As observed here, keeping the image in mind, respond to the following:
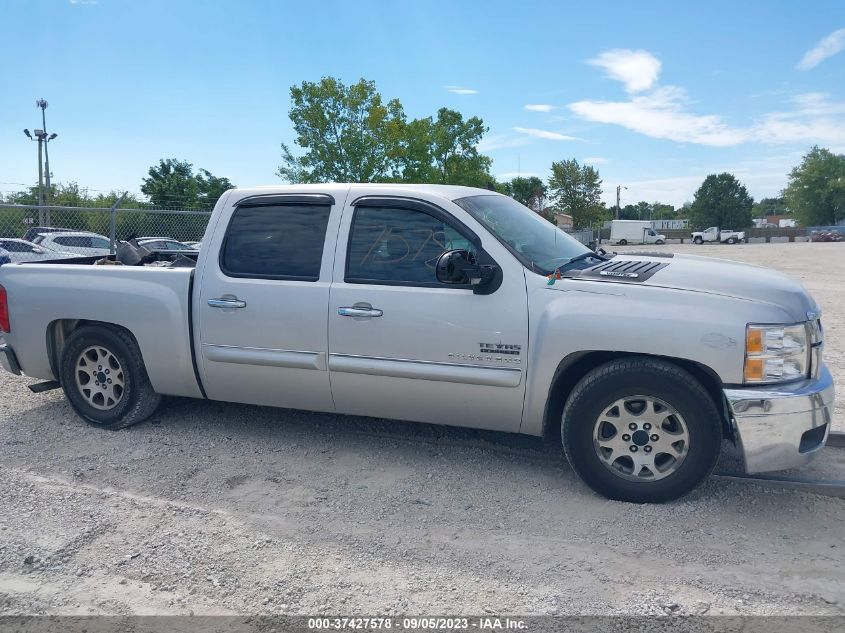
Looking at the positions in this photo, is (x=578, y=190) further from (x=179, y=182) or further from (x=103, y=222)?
(x=103, y=222)

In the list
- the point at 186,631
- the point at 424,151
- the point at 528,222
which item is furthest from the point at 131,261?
the point at 424,151

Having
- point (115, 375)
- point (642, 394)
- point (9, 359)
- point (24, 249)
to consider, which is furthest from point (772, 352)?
point (24, 249)

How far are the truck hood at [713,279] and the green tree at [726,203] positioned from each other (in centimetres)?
8963

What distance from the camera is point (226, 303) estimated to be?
188 inches

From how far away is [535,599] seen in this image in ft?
9.96

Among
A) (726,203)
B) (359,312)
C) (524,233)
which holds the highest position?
(726,203)

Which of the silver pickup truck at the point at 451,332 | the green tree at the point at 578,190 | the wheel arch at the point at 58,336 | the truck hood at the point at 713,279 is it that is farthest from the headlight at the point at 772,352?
the green tree at the point at 578,190

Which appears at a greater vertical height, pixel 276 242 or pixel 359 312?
pixel 276 242

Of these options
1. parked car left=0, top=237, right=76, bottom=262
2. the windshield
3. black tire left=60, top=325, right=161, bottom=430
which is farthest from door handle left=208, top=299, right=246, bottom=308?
parked car left=0, top=237, right=76, bottom=262

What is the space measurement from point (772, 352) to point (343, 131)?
1113 inches

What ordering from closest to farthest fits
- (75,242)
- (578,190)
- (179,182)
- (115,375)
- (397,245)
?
(397,245)
(115,375)
(75,242)
(179,182)
(578,190)

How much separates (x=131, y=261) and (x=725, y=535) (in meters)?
5.06

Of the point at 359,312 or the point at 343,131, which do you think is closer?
the point at 359,312

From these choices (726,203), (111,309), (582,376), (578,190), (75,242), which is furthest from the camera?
(726,203)
